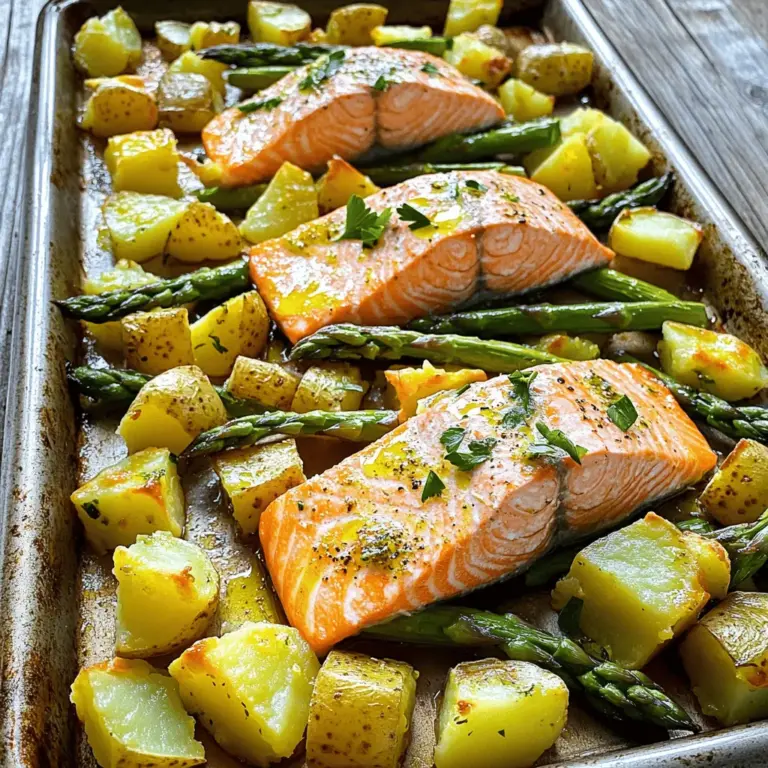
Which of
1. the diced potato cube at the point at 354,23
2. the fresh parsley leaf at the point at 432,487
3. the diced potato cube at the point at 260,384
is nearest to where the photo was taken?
the fresh parsley leaf at the point at 432,487

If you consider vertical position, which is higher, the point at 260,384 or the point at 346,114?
the point at 346,114

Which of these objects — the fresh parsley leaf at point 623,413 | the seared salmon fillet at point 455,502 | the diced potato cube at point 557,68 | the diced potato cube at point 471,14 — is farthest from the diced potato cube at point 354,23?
the fresh parsley leaf at point 623,413

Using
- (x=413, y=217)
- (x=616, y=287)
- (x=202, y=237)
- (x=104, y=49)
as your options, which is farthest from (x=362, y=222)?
(x=104, y=49)

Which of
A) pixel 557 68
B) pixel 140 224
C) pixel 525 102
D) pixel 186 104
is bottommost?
pixel 140 224

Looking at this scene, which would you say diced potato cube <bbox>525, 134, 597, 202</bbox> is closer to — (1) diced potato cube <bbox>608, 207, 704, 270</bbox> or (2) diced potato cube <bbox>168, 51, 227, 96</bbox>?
(1) diced potato cube <bbox>608, 207, 704, 270</bbox>

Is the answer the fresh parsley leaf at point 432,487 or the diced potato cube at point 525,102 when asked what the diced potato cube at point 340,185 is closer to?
the diced potato cube at point 525,102

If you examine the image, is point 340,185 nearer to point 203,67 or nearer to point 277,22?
point 203,67
